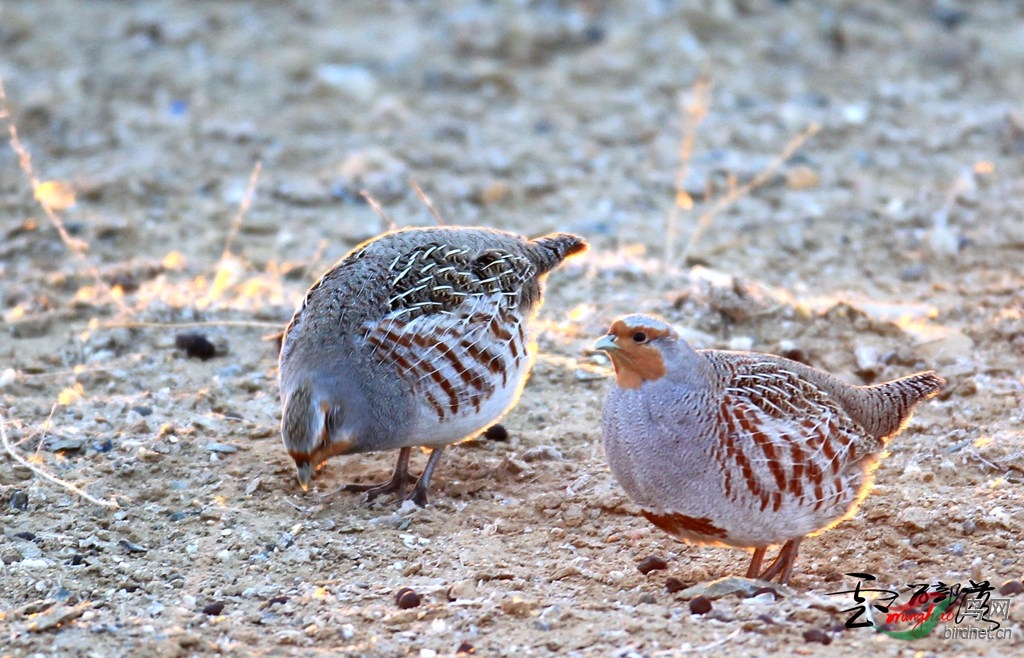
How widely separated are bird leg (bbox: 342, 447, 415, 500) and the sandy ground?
4.7 inches

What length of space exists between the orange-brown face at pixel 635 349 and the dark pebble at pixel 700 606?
807mm

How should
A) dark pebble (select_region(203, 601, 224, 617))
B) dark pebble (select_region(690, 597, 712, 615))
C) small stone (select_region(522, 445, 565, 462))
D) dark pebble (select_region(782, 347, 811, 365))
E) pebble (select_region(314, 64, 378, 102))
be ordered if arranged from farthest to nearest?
1. pebble (select_region(314, 64, 378, 102))
2. dark pebble (select_region(782, 347, 811, 365))
3. small stone (select_region(522, 445, 565, 462))
4. dark pebble (select_region(203, 601, 224, 617))
5. dark pebble (select_region(690, 597, 712, 615))

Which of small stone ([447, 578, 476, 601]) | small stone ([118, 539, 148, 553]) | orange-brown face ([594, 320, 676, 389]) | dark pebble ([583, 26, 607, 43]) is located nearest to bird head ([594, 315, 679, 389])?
orange-brown face ([594, 320, 676, 389])

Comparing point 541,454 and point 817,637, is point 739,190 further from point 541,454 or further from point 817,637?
point 817,637

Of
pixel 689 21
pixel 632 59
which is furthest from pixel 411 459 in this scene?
pixel 689 21

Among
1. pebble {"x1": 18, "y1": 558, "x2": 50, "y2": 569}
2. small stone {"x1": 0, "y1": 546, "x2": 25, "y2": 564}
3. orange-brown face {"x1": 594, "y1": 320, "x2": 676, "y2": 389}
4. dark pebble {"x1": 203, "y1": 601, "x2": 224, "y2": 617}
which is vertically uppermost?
orange-brown face {"x1": 594, "y1": 320, "x2": 676, "y2": 389}

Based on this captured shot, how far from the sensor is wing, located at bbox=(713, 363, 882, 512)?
484 centimetres

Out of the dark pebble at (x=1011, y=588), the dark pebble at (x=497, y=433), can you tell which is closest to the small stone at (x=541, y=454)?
the dark pebble at (x=497, y=433)

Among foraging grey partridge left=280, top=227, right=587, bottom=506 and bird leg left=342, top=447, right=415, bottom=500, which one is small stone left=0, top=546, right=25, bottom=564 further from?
bird leg left=342, top=447, right=415, bottom=500

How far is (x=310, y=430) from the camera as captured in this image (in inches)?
211

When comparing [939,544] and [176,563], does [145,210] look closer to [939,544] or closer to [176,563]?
[176,563]

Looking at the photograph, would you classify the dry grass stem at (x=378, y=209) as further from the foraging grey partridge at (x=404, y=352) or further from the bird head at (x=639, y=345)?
the bird head at (x=639, y=345)

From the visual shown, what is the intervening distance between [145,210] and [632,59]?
14.6ft

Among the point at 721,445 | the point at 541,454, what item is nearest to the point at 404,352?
the point at 541,454
